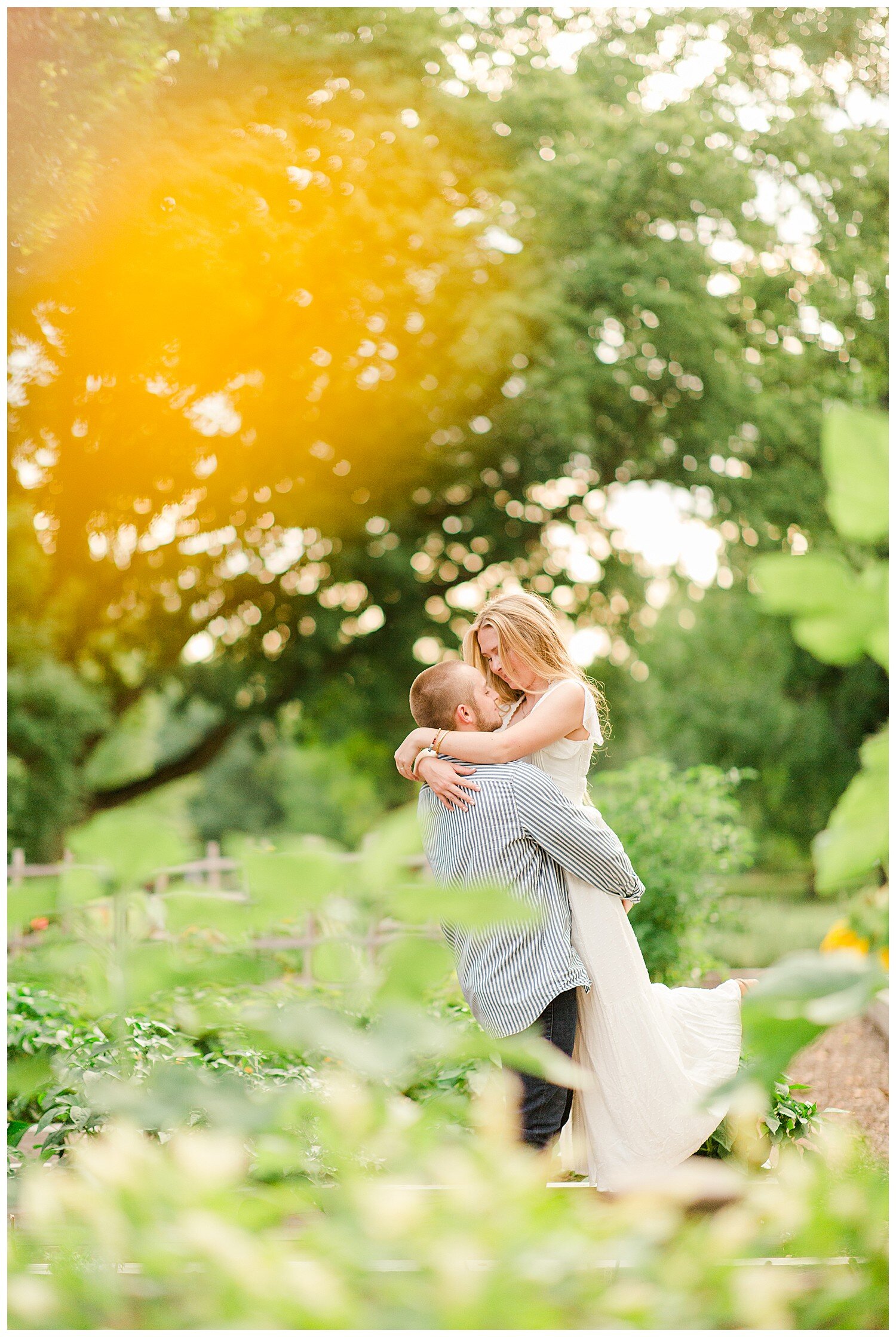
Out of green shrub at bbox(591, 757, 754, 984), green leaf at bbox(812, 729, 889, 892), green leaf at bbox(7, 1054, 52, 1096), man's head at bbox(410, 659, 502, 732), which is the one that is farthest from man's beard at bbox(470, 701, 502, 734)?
green shrub at bbox(591, 757, 754, 984)

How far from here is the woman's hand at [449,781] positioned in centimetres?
258

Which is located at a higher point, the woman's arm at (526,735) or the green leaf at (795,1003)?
the green leaf at (795,1003)

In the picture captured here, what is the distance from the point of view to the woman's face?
2869 mm

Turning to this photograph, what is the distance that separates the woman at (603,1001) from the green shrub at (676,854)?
335 cm

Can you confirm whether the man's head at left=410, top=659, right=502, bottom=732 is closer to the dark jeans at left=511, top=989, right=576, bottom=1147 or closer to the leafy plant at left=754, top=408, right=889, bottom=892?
the dark jeans at left=511, top=989, right=576, bottom=1147

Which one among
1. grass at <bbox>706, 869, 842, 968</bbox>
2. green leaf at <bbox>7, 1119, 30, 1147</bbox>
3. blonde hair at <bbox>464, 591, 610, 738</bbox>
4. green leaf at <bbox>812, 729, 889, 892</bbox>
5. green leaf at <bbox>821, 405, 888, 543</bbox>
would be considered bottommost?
grass at <bbox>706, 869, 842, 968</bbox>

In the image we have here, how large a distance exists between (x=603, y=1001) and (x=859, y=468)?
2.12 m

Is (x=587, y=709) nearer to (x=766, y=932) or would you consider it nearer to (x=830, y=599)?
(x=830, y=599)

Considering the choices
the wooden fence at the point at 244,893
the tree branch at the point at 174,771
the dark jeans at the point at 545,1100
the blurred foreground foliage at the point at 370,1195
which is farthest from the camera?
the tree branch at the point at 174,771

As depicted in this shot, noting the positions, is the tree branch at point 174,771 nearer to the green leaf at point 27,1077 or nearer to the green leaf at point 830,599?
the green leaf at point 27,1077

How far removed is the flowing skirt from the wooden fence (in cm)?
45

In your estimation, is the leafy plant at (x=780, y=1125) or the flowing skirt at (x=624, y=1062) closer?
the flowing skirt at (x=624, y=1062)

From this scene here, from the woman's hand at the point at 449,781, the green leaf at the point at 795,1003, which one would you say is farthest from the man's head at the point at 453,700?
the green leaf at the point at 795,1003

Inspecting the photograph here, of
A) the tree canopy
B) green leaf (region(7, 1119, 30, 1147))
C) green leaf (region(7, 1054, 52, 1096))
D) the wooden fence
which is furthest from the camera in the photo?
the tree canopy
